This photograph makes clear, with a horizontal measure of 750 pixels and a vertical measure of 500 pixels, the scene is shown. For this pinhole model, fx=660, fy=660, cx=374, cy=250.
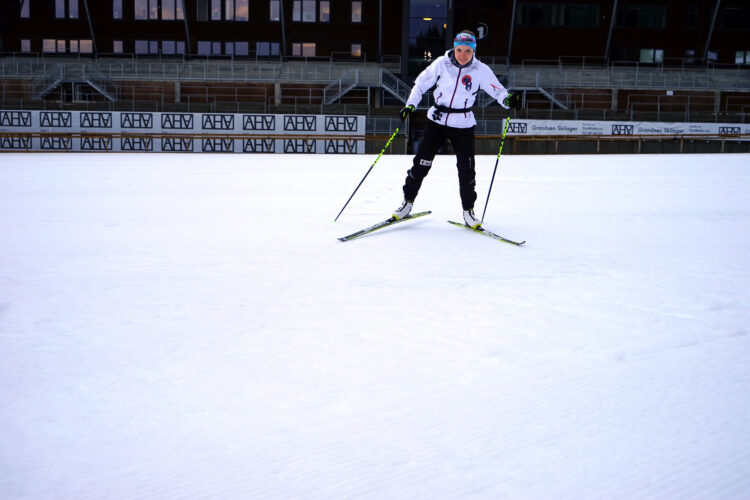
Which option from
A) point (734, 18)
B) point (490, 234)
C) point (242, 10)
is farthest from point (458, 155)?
point (734, 18)

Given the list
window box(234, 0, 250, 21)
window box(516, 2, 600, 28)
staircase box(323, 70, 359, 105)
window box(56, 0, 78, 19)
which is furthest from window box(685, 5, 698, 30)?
window box(56, 0, 78, 19)

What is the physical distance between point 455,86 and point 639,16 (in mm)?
35452

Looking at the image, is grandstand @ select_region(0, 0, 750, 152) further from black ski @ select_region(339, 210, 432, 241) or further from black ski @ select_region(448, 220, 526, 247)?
black ski @ select_region(448, 220, 526, 247)

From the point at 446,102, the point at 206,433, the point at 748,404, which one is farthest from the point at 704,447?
the point at 446,102

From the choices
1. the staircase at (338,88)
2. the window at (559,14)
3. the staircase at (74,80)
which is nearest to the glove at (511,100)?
the staircase at (338,88)

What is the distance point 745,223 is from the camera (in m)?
6.71

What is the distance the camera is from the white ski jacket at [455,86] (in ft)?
20.0

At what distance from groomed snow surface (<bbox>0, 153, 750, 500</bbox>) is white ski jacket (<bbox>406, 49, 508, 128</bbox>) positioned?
1.07m

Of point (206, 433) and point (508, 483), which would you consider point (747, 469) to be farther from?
point (206, 433)

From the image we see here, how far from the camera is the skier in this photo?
20.0 ft

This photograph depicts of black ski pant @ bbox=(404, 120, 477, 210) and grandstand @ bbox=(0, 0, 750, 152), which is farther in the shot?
grandstand @ bbox=(0, 0, 750, 152)

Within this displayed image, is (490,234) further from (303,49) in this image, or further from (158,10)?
(158,10)

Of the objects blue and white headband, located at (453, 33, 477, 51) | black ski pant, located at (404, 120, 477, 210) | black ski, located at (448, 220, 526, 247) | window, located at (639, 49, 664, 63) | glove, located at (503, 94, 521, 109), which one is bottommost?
black ski, located at (448, 220, 526, 247)

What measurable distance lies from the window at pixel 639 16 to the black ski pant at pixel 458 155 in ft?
114
